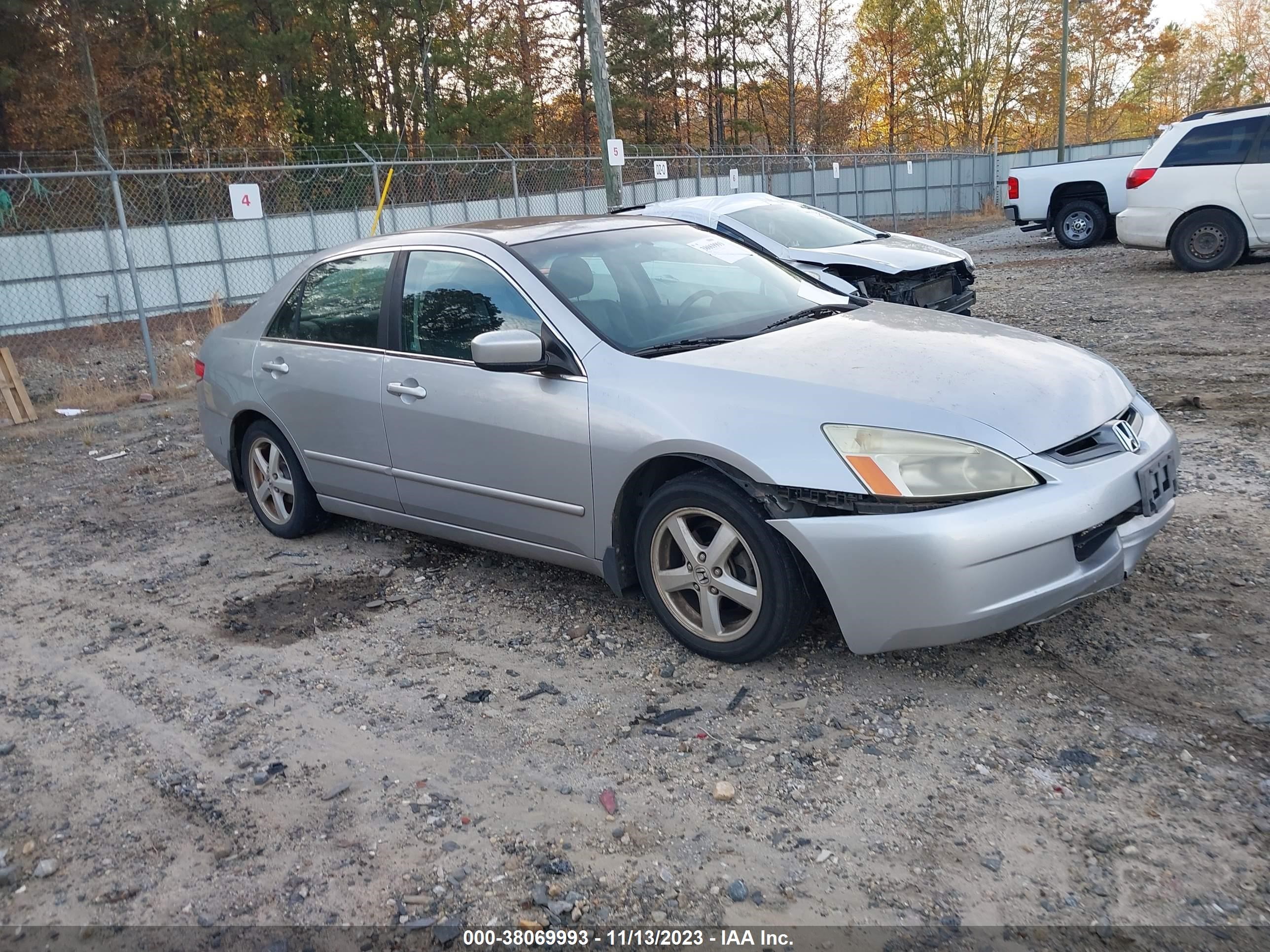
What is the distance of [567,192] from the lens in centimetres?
2250

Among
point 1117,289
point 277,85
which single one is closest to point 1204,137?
point 1117,289

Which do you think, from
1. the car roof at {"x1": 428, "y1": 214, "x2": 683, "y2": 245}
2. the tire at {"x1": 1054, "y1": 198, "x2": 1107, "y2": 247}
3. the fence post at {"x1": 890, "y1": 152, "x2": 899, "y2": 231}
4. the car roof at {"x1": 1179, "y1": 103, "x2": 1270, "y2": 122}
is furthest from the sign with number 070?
the fence post at {"x1": 890, "y1": 152, "x2": 899, "y2": 231}

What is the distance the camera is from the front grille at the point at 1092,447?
345 cm

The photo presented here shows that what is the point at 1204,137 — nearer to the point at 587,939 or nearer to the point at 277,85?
the point at 587,939

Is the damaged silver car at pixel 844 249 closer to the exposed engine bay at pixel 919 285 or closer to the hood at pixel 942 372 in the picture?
the exposed engine bay at pixel 919 285

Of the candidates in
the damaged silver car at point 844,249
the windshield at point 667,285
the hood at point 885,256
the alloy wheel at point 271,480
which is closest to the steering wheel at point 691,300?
the windshield at point 667,285

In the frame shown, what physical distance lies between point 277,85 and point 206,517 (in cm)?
2928

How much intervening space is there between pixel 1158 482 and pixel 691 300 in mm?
1967

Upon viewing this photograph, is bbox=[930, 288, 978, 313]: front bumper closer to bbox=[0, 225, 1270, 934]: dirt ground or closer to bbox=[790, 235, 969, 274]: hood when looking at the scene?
bbox=[790, 235, 969, 274]: hood

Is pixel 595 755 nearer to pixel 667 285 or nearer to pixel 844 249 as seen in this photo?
pixel 667 285

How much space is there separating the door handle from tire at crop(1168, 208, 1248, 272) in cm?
1155

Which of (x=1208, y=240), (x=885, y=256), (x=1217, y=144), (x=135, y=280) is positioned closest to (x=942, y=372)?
(x=885, y=256)

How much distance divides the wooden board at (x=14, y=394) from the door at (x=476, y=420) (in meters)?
7.28

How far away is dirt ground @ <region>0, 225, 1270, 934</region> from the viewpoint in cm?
264
